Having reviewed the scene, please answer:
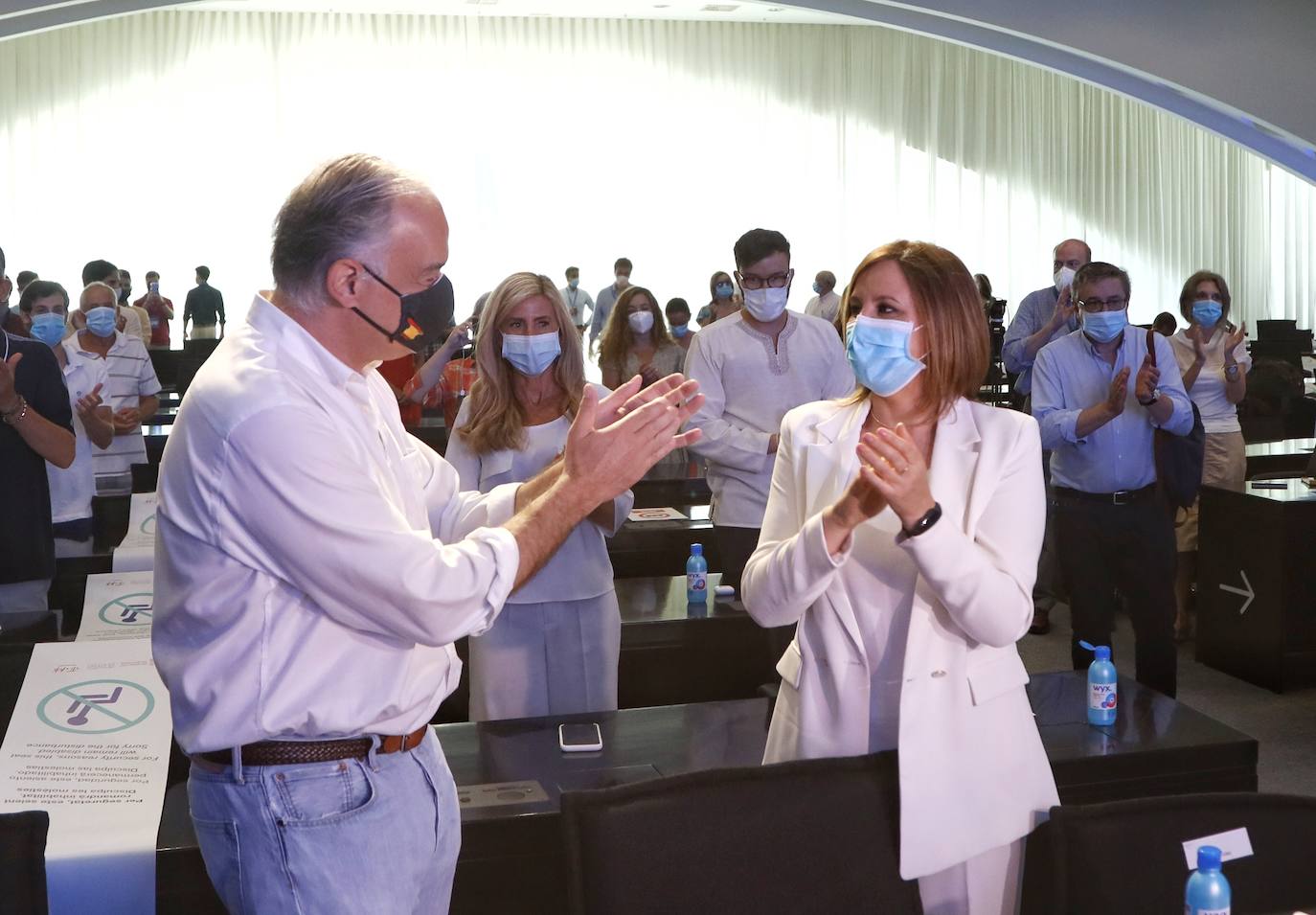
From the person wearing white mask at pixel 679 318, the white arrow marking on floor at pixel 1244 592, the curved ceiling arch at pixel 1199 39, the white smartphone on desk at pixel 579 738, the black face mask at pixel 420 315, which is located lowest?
the white arrow marking on floor at pixel 1244 592

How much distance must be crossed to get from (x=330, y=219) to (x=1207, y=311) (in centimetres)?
Answer: 512

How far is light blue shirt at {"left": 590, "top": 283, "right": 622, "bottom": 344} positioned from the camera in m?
16.7

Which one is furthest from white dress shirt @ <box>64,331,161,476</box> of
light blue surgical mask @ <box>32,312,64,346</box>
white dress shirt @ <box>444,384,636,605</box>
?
white dress shirt @ <box>444,384,636,605</box>

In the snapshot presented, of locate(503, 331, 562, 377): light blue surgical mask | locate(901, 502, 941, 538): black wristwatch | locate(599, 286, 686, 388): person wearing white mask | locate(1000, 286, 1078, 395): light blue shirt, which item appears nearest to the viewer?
locate(901, 502, 941, 538): black wristwatch

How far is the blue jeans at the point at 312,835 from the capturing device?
1.59 meters

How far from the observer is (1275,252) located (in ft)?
60.4

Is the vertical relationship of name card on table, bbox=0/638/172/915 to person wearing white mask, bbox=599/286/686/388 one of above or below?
below

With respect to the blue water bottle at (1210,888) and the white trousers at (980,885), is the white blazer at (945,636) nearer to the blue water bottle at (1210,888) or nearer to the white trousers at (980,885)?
the white trousers at (980,885)

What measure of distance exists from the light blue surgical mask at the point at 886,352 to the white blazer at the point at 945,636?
0.31ft

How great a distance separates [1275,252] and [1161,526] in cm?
1614

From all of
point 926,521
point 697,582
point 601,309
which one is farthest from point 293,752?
point 601,309

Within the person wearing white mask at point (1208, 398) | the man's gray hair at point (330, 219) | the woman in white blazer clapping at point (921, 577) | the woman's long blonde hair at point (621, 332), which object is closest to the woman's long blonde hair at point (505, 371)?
the woman in white blazer clapping at point (921, 577)

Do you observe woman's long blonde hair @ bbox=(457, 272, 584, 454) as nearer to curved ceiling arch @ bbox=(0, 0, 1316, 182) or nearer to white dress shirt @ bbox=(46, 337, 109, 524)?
white dress shirt @ bbox=(46, 337, 109, 524)

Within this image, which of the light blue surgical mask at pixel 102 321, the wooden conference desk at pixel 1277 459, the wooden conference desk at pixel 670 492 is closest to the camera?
the light blue surgical mask at pixel 102 321
